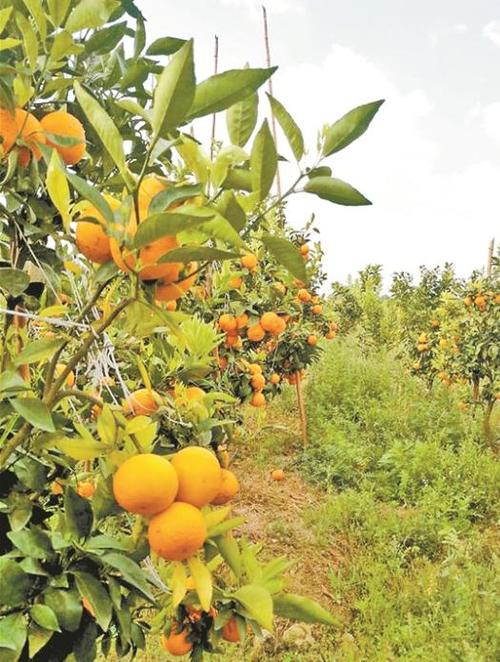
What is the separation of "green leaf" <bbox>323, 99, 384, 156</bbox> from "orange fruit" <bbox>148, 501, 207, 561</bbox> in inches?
16.1

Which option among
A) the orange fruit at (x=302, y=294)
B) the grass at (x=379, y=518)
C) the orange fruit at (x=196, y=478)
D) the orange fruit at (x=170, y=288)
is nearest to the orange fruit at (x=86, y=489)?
the orange fruit at (x=196, y=478)

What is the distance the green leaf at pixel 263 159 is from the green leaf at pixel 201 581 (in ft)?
1.40

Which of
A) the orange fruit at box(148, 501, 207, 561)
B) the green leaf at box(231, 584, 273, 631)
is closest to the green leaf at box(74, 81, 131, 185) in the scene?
the orange fruit at box(148, 501, 207, 561)

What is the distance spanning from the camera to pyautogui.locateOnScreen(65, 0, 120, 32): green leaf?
671mm

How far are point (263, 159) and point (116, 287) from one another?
9.1 inches

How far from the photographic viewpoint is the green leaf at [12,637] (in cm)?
63

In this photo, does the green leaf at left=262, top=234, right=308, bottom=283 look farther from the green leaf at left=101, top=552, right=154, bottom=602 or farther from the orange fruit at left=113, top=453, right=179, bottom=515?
the green leaf at left=101, top=552, right=154, bottom=602

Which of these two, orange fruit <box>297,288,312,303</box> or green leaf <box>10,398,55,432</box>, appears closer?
green leaf <box>10,398,55,432</box>

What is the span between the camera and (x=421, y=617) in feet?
9.23

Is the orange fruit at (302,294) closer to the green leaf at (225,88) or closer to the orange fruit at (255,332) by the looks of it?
the orange fruit at (255,332)

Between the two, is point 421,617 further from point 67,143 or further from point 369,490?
point 67,143

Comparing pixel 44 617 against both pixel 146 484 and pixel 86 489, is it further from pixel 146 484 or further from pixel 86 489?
pixel 86 489

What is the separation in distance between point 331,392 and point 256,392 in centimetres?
289

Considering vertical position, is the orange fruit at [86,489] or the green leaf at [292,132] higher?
the green leaf at [292,132]
